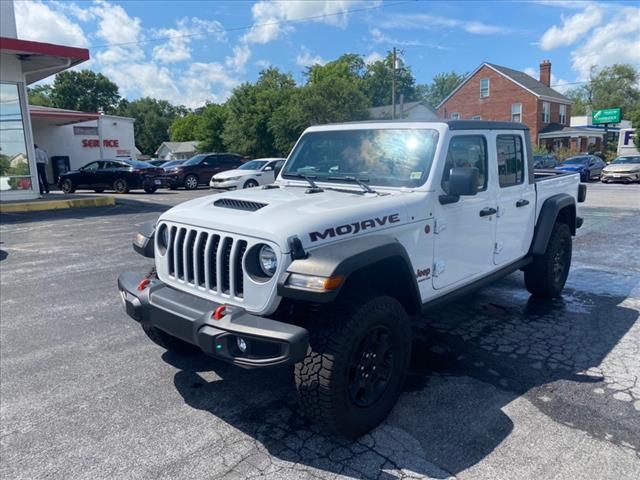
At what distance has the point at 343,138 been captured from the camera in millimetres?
4293

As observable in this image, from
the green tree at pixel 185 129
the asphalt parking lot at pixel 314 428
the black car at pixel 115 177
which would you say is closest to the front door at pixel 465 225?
the asphalt parking lot at pixel 314 428

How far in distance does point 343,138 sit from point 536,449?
2.75 meters

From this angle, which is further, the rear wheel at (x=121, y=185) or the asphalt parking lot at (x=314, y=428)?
the rear wheel at (x=121, y=185)


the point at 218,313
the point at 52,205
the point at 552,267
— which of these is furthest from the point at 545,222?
the point at 52,205

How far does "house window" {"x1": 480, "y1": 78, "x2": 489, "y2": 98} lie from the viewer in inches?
1741

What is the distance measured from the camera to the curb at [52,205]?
45.3 feet

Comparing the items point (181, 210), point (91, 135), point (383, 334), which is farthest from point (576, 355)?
point (91, 135)

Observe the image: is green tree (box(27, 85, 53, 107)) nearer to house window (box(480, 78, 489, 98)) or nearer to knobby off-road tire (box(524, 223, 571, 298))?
house window (box(480, 78, 489, 98))

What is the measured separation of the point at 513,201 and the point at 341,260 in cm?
267

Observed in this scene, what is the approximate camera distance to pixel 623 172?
2480 centimetres

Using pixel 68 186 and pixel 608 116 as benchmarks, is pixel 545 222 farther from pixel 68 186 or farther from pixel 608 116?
pixel 608 116

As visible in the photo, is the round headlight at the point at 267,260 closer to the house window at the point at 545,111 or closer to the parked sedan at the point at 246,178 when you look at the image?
the parked sedan at the point at 246,178

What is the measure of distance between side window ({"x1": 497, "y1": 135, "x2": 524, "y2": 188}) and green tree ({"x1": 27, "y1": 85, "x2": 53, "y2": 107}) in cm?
7822

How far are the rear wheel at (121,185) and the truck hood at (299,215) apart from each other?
18696 millimetres
